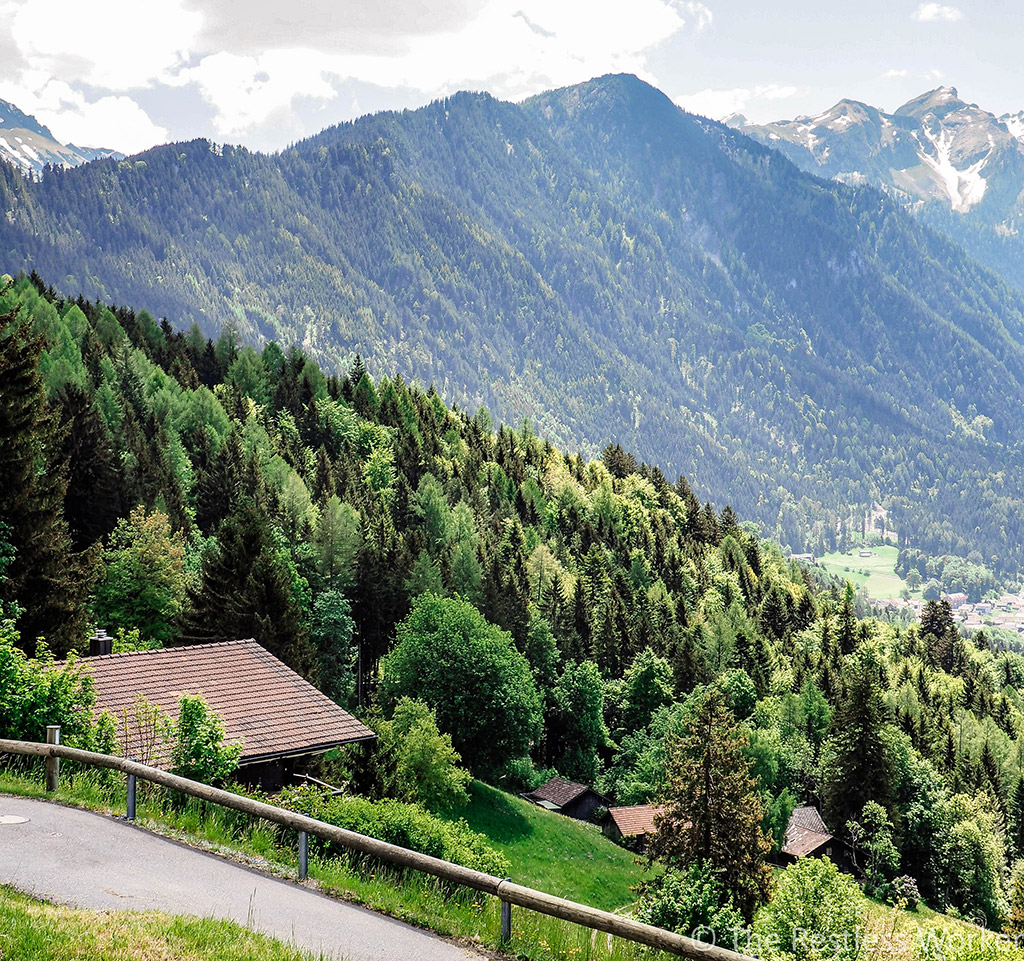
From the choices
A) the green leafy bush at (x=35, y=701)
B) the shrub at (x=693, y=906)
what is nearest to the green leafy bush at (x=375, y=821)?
the green leafy bush at (x=35, y=701)

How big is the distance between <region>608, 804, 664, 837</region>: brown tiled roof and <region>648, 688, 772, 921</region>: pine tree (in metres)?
23.8

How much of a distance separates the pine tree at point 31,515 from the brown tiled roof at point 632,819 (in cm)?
4542

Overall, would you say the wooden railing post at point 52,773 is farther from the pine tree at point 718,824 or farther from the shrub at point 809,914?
the pine tree at point 718,824

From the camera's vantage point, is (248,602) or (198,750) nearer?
(198,750)

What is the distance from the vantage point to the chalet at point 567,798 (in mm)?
77500

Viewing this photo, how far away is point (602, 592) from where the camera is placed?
12862 centimetres

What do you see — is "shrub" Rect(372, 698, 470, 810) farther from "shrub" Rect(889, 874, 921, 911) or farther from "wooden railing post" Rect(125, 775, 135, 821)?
"shrub" Rect(889, 874, 921, 911)

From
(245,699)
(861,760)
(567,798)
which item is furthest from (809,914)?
(861,760)

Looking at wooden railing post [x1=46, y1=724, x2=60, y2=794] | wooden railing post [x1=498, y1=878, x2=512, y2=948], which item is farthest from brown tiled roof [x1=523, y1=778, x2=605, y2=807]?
wooden railing post [x1=498, y1=878, x2=512, y2=948]

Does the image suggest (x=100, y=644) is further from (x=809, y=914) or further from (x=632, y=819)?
(x=632, y=819)

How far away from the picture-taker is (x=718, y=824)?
46.3m

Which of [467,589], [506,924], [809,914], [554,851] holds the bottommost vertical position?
[554,851]

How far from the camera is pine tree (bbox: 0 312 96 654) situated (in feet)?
122

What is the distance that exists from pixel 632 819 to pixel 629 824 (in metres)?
0.82
